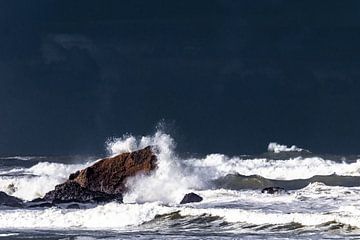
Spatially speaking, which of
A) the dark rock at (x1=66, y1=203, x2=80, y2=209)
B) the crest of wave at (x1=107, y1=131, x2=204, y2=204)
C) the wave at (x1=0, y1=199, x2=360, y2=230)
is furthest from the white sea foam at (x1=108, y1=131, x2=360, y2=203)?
the wave at (x1=0, y1=199, x2=360, y2=230)

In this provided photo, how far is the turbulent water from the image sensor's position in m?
18.3

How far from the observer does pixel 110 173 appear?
25.2 metres

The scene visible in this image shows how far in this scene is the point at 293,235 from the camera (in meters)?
17.5

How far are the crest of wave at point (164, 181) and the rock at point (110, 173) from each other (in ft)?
0.82

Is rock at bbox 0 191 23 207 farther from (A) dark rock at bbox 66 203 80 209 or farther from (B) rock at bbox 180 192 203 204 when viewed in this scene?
(B) rock at bbox 180 192 203 204

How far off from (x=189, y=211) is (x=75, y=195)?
4138mm

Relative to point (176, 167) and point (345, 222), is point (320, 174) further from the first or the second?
point (345, 222)

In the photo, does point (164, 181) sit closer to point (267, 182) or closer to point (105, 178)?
point (105, 178)

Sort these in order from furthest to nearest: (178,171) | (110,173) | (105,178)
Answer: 1. (178,171)
2. (110,173)
3. (105,178)

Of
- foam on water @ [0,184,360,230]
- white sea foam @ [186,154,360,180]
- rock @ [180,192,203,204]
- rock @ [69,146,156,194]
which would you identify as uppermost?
white sea foam @ [186,154,360,180]

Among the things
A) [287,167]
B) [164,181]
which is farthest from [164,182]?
[287,167]

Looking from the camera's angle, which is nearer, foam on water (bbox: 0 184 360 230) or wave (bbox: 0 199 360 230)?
foam on water (bbox: 0 184 360 230)

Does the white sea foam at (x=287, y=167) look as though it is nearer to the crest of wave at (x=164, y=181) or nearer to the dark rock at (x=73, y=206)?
the crest of wave at (x=164, y=181)

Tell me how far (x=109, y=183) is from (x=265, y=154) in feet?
74.2
